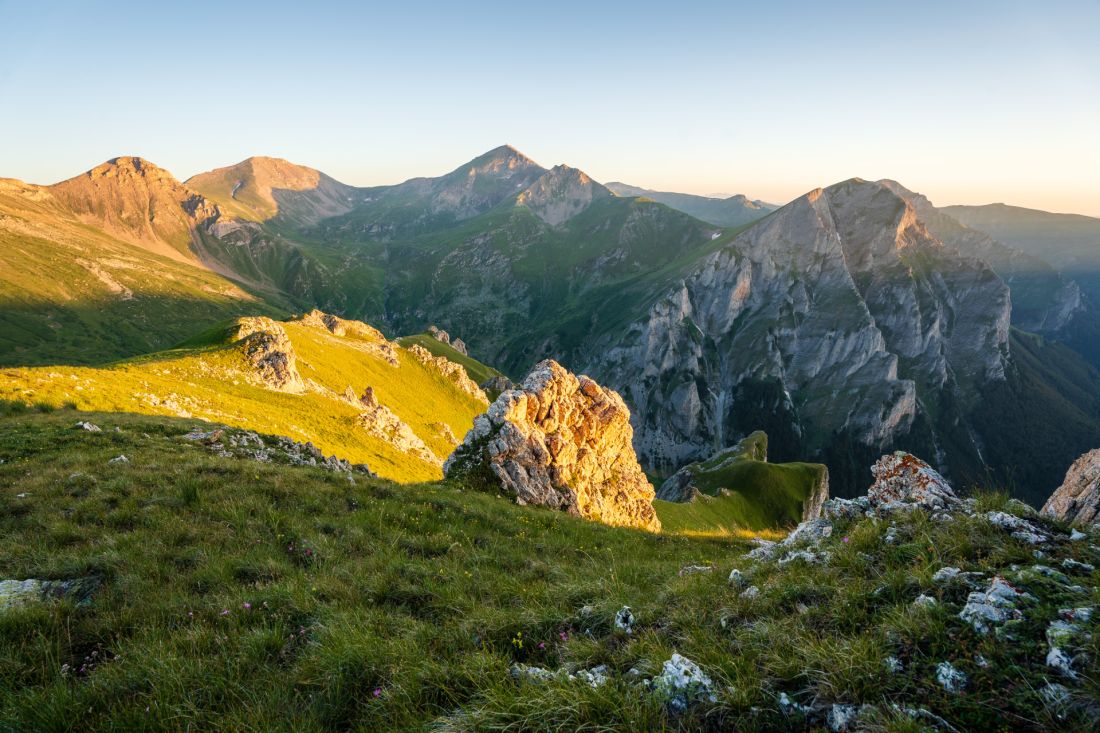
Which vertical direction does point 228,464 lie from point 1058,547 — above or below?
below

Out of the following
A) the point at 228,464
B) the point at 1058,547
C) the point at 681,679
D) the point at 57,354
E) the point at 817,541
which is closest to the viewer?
the point at 681,679

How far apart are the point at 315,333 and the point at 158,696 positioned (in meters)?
99.9

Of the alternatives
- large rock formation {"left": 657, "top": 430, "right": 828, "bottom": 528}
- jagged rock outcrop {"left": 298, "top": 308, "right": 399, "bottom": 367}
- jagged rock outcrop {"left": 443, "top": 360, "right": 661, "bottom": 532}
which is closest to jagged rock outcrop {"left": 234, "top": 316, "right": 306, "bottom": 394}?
jagged rock outcrop {"left": 298, "top": 308, "right": 399, "bottom": 367}

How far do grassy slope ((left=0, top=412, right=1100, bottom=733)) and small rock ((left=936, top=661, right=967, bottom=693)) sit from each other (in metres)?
0.08

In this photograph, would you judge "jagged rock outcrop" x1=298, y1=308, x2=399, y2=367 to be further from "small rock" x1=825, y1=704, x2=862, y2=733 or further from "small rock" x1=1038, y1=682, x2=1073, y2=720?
"small rock" x1=1038, y1=682, x2=1073, y2=720

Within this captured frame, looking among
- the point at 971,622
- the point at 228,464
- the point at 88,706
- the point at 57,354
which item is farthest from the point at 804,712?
the point at 57,354

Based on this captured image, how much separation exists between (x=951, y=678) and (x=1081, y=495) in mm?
30423

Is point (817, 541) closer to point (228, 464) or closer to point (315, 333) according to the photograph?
point (228, 464)

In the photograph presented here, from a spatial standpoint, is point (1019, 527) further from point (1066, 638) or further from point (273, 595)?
point (273, 595)

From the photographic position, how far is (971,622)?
18.4 ft

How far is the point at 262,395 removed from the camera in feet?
174

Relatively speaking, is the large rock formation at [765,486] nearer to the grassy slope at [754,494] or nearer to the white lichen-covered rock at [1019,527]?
the grassy slope at [754,494]

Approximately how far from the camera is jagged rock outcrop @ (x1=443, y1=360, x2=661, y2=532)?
31.7 metres

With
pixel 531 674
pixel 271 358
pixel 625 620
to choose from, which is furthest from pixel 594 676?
pixel 271 358
